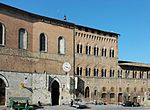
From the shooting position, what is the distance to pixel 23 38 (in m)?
45.4

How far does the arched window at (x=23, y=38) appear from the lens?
147ft

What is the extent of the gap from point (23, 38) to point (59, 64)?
7456 millimetres

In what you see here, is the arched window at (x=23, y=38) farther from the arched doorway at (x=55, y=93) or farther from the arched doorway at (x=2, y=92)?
the arched doorway at (x=55, y=93)

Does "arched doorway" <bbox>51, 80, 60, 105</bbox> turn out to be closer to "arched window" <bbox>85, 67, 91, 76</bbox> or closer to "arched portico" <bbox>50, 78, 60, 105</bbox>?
"arched portico" <bbox>50, 78, 60, 105</bbox>

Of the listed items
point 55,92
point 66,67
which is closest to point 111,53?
point 66,67

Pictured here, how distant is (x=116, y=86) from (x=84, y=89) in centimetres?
859

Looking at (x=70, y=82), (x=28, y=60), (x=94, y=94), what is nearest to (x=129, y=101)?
(x=94, y=94)

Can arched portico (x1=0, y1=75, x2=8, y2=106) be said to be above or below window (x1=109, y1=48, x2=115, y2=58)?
below

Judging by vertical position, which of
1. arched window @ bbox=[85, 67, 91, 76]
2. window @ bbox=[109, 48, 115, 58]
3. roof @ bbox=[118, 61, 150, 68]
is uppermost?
window @ bbox=[109, 48, 115, 58]

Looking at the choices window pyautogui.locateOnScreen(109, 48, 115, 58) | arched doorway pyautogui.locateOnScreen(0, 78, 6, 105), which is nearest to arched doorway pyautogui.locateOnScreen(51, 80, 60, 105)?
arched doorway pyautogui.locateOnScreen(0, 78, 6, 105)

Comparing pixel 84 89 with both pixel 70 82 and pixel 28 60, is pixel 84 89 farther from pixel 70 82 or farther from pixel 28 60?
pixel 28 60

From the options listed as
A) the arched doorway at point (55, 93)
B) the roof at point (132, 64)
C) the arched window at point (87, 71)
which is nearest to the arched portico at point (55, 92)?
the arched doorway at point (55, 93)

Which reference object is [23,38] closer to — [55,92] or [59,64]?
[59,64]

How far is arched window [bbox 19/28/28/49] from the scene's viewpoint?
44.9 m
